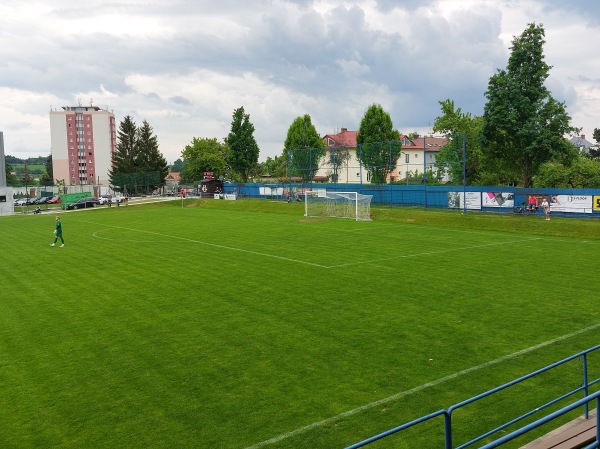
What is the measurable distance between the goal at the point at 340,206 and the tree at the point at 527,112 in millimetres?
11767

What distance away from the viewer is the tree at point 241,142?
88.2 meters

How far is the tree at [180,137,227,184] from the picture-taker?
10769 centimetres

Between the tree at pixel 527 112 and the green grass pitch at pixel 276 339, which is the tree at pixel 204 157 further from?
the green grass pitch at pixel 276 339

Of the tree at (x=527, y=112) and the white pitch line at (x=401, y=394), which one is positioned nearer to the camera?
the white pitch line at (x=401, y=394)

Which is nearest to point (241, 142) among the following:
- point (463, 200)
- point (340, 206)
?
point (340, 206)

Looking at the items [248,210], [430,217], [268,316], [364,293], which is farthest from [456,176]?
[268,316]

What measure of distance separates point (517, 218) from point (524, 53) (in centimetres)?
1477

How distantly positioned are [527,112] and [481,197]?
7.68 metres

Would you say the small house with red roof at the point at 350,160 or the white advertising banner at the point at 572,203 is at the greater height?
the small house with red roof at the point at 350,160

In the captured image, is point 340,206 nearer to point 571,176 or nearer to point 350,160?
point 571,176

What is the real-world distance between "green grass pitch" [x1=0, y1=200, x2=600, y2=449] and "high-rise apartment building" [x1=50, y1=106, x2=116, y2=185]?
14295 cm

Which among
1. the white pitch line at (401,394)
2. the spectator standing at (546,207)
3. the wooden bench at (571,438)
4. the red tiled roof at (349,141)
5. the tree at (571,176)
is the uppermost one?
the red tiled roof at (349,141)

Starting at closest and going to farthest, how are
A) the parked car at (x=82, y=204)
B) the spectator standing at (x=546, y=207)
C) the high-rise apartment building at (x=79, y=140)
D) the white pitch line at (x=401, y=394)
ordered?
1. the white pitch line at (x=401, y=394)
2. the spectator standing at (x=546, y=207)
3. the parked car at (x=82, y=204)
4. the high-rise apartment building at (x=79, y=140)

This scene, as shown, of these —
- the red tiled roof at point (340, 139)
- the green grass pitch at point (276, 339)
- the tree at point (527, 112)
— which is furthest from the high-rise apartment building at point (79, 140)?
the green grass pitch at point (276, 339)
